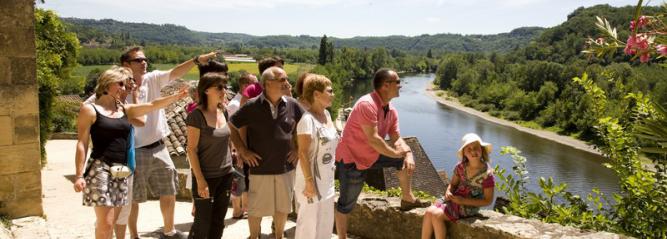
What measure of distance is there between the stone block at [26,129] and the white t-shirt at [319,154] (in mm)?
2525

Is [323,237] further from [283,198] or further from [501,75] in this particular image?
[501,75]

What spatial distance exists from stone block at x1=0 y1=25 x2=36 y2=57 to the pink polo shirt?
285cm

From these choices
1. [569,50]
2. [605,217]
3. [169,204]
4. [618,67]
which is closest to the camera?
[605,217]

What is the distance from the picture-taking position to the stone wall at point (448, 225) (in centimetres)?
389

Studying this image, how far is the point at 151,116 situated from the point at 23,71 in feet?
4.15

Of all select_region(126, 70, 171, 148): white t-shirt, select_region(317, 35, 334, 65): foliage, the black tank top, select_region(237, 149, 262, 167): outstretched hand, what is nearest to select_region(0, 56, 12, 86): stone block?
select_region(126, 70, 171, 148): white t-shirt

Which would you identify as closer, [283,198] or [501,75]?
[283,198]

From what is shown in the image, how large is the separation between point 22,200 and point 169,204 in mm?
1378

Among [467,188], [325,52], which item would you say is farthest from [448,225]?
[325,52]

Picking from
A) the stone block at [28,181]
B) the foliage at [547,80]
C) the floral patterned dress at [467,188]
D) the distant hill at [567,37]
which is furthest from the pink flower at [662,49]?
the distant hill at [567,37]

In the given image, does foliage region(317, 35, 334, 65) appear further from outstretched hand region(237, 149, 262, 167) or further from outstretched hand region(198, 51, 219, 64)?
outstretched hand region(237, 149, 262, 167)

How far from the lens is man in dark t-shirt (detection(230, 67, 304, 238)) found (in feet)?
13.4

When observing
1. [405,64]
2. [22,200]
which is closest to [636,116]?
[22,200]

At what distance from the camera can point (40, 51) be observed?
488 inches
